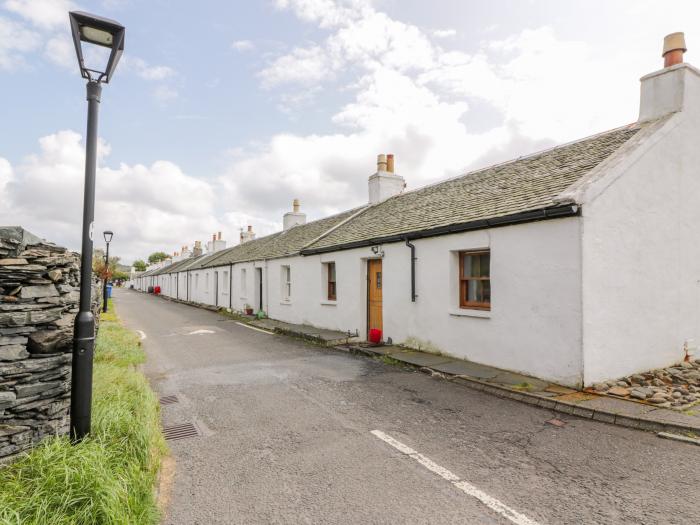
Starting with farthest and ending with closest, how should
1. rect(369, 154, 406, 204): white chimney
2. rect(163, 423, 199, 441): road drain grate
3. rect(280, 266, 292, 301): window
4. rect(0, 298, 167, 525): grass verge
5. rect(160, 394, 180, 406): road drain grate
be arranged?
rect(280, 266, 292, 301): window < rect(369, 154, 406, 204): white chimney < rect(160, 394, 180, 406): road drain grate < rect(163, 423, 199, 441): road drain grate < rect(0, 298, 167, 525): grass verge

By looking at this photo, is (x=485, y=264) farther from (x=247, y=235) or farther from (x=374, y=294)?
(x=247, y=235)

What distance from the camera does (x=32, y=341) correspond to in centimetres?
404

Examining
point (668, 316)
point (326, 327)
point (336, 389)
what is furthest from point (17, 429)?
point (326, 327)

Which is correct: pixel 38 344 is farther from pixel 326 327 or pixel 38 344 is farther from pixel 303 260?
pixel 303 260

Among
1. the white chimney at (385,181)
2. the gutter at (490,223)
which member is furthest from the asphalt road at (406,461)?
the white chimney at (385,181)

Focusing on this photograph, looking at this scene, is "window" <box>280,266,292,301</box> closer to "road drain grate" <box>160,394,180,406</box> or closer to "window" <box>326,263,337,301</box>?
"window" <box>326,263,337,301</box>

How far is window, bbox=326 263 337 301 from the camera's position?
1573 cm

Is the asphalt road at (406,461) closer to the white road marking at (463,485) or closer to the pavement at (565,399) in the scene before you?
the white road marking at (463,485)

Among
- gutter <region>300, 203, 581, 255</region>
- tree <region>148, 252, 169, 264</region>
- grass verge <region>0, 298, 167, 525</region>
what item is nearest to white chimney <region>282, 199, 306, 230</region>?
gutter <region>300, 203, 581, 255</region>

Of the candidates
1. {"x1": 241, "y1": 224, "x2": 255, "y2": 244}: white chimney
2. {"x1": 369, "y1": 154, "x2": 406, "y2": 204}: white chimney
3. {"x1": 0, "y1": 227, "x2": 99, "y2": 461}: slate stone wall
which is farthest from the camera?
{"x1": 241, "y1": 224, "x2": 255, "y2": 244}: white chimney

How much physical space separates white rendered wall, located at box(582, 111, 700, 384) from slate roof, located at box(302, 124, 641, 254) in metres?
0.76

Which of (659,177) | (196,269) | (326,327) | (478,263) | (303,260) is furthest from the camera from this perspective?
(196,269)

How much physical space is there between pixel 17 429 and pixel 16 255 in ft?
5.43

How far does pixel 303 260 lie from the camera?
683 inches
